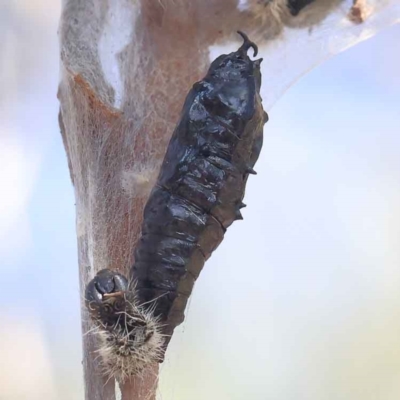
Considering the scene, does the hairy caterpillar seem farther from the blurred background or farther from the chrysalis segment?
the blurred background

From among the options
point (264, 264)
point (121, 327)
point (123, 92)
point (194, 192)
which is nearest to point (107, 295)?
point (121, 327)

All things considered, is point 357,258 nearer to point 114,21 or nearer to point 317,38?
point 317,38

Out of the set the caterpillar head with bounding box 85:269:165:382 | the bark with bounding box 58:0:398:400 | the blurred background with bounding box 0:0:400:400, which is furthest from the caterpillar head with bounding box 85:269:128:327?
the blurred background with bounding box 0:0:400:400

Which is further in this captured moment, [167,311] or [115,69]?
[115,69]

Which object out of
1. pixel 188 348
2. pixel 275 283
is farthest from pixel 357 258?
pixel 188 348

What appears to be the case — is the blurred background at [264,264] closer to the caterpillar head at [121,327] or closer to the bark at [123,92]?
the bark at [123,92]

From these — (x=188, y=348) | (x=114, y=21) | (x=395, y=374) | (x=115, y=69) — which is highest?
(x=114, y=21)

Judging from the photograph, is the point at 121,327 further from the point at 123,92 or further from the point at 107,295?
A: the point at 123,92
